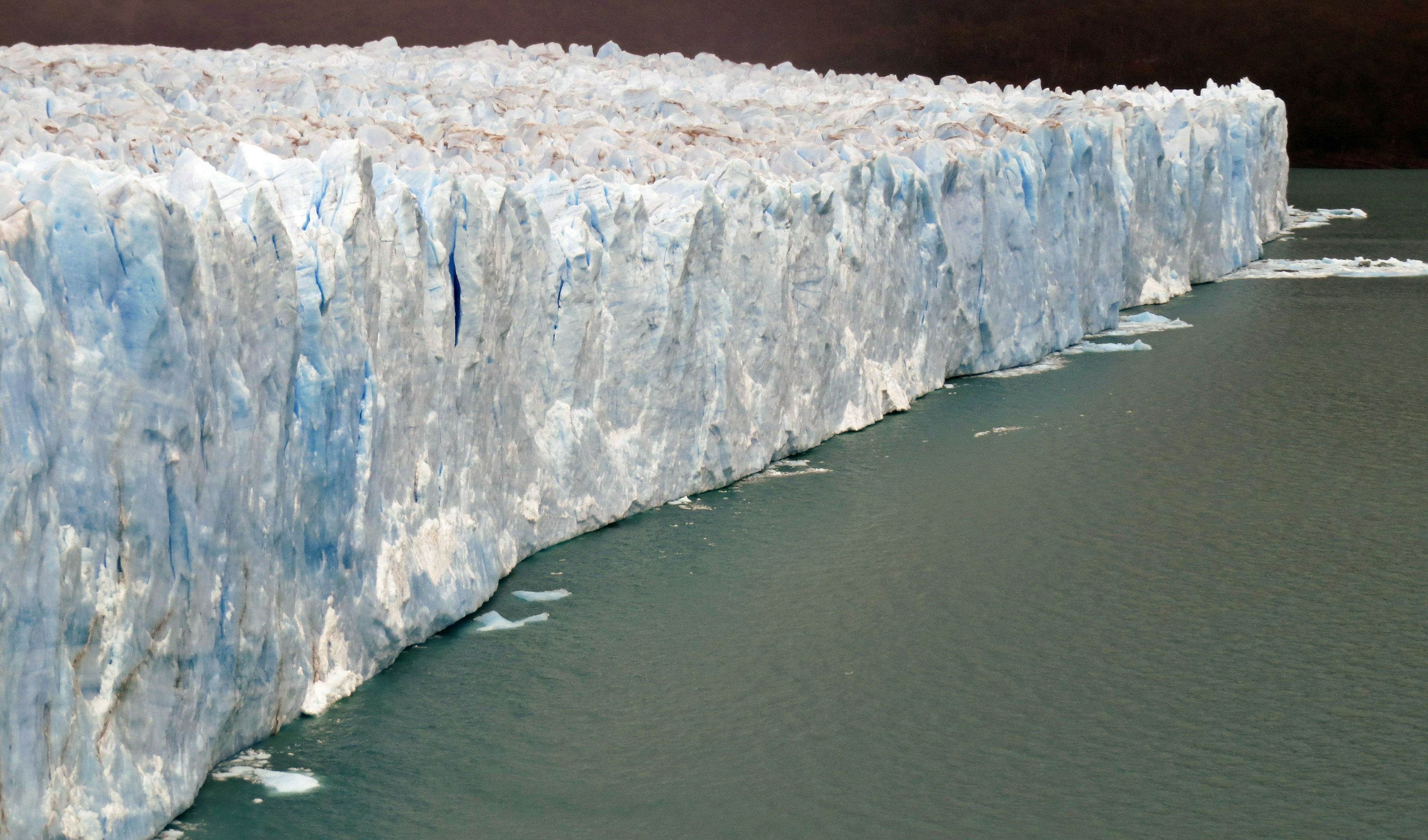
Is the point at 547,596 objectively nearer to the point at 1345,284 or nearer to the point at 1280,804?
the point at 1280,804

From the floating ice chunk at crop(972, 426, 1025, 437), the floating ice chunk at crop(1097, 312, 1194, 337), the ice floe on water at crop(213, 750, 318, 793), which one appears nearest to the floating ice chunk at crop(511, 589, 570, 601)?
the ice floe on water at crop(213, 750, 318, 793)

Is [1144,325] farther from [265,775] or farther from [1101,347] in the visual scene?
[265,775]

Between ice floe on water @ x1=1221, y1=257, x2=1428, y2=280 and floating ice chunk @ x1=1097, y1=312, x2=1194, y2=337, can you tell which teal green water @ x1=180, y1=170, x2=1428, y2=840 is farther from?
ice floe on water @ x1=1221, y1=257, x2=1428, y2=280

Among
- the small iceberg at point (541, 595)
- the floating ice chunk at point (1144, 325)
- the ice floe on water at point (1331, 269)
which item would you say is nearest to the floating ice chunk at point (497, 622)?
the small iceberg at point (541, 595)

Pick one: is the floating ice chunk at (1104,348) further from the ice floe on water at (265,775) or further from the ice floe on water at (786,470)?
the ice floe on water at (265,775)

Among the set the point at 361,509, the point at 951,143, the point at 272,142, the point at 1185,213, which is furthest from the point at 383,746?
the point at 1185,213

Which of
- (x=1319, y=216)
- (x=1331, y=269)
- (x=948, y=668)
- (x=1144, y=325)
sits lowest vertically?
(x=948, y=668)

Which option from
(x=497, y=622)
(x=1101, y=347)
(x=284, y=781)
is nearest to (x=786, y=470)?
(x=497, y=622)
